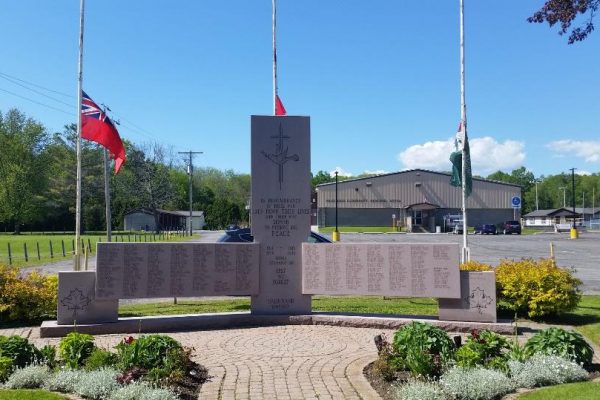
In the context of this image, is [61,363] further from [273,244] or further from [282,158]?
[282,158]

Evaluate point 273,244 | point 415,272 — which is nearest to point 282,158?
point 273,244

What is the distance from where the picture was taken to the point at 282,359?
25.6 feet

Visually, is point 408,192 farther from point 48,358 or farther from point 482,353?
Answer: point 48,358

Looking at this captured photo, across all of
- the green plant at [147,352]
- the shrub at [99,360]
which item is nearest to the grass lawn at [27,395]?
the shrub at [99,360]

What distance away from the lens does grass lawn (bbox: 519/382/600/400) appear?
5414 millimetres

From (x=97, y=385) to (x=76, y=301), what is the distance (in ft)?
15.5

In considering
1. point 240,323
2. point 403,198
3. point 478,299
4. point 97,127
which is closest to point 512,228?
point 403,198

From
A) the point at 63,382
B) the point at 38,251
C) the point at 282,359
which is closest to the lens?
the point at 63,382

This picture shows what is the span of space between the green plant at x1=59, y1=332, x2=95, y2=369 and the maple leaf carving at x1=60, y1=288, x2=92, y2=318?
10.7 ft

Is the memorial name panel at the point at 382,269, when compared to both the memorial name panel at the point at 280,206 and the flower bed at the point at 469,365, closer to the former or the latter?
the memorial name panel at the point at 280,206

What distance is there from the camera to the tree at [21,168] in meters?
73.3

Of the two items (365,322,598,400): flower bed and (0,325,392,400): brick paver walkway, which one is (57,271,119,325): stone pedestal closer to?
(0,325,392,400): brick paver walkway

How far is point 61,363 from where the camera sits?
6.80m

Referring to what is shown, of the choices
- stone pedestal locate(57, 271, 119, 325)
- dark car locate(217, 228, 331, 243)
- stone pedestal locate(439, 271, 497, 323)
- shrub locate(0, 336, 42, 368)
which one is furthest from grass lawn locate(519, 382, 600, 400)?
dark car locate(217, 228, 331, 243)
